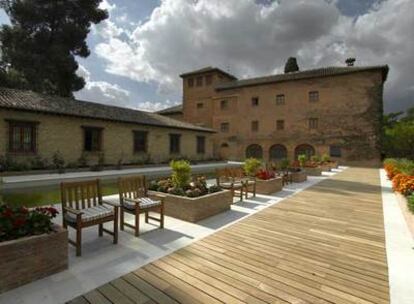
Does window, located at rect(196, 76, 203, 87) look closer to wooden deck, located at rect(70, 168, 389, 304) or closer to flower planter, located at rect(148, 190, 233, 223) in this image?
flower planter, located at rect(148, 190, 233, 223)

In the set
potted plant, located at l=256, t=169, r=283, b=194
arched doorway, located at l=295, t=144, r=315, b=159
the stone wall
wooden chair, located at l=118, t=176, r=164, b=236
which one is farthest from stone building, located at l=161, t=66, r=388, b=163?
wooden chair, located at l=118, t=176, r=164, b=236

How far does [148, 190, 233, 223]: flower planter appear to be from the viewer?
5.42 meters

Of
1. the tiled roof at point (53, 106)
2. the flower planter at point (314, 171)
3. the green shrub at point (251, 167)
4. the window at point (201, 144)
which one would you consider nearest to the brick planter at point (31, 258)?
the green shrub at point (251, 167)

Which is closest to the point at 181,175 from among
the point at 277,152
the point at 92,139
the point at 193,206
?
the point at 193,206

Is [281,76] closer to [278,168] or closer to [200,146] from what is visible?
[200,146]

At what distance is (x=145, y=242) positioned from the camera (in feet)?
13.9

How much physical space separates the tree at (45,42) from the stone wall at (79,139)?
11.9 m

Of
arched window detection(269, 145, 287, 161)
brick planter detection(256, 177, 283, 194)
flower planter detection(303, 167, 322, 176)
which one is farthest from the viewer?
arched window detection(269, 145, 287, 161)

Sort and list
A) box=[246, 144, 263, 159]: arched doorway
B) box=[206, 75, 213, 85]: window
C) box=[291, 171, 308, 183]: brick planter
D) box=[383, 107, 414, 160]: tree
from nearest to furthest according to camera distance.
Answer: box=[291, 171, 308, 183]: brick planter
box=[383, 107, 414, 160]: tree
box=[246, 144, 263, 159]: arched doorway
box=[206, 75, 213, 85]: window

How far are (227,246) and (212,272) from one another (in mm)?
917

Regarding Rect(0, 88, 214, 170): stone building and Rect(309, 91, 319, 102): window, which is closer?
Rect(0, 88, 214, 170): stone building

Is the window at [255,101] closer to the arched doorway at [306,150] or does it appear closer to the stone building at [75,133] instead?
the arched doorway at [306,150]

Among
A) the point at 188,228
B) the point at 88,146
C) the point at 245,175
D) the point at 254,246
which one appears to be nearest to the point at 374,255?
the point at 254,246

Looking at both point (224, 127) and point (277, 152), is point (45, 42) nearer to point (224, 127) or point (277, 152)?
point (224, 127)
